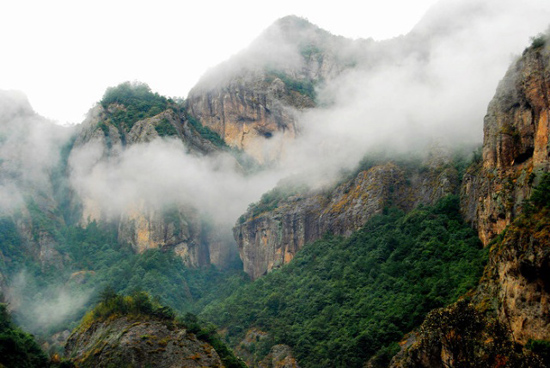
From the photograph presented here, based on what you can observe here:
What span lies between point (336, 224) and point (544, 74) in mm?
58630

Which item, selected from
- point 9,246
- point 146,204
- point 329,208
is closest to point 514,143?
point 329,208

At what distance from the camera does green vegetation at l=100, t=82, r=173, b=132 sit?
17250 cm

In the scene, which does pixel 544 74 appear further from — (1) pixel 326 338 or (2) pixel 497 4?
(2) pixel 497 4

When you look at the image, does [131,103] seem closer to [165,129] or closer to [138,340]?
[165,129]

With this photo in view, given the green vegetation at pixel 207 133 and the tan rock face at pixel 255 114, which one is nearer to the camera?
the tan rock face at pixel 255 114

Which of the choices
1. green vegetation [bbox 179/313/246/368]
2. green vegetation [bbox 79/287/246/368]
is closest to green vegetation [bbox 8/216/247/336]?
green vegetation [bbox 79/287/246/368]

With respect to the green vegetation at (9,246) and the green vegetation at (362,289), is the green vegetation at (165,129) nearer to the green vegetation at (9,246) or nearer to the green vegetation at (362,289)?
the green vegetation at (9,246)

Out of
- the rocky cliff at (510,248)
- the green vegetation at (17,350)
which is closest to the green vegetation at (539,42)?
the rocky cliff at (510,248)

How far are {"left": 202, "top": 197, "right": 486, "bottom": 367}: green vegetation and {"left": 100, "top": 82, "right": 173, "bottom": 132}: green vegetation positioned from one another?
243 feet

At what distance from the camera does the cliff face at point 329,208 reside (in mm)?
110625

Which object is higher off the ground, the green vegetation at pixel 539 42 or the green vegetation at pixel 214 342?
the green vegetation at pixel 539 42

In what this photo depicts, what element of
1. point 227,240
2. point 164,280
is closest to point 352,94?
point 227,240

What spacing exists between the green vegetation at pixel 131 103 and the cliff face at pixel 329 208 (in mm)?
51169

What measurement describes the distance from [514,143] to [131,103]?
436 ft
